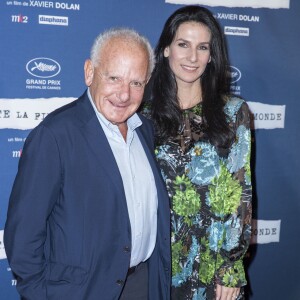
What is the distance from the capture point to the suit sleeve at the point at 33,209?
1.44 metres

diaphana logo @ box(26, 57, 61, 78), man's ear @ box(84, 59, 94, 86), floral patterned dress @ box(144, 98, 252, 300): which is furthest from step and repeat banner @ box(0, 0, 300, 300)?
man's ear @ box(84, 59, 94, 86)

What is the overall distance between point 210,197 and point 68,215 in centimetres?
76

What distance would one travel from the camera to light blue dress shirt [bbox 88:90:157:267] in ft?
5.31

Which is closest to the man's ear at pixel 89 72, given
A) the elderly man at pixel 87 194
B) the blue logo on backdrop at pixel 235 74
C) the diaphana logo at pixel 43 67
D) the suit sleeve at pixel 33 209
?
the elderly man at pixel 87 194

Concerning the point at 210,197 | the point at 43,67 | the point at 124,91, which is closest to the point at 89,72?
the point at 124,91

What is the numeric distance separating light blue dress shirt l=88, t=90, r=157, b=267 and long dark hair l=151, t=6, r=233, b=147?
1.15ft

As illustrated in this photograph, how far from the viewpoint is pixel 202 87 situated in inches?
87.1

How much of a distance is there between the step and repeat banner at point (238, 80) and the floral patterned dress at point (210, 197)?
0.92 metres

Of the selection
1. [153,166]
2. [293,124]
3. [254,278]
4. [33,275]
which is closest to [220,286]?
[153,166]

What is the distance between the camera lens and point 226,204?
80.7 inches

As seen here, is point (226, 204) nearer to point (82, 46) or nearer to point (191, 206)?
point (191, 206)

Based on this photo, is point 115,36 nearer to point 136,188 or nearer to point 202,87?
point 136,188

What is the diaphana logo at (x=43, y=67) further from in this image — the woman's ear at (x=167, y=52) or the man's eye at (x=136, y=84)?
the man's eye at (x=136, y=84)

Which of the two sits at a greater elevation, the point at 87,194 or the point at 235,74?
the point at 235,74
